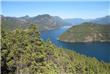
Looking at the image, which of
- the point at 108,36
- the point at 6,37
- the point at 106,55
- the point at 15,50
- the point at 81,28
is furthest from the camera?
the point at 81,28

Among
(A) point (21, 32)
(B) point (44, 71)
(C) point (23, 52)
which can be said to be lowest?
(B) point (44, 71)

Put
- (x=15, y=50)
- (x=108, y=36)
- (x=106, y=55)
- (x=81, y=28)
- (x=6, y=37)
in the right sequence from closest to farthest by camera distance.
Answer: (x=15, y=50) < (x=6, y=37) < (x=106, y=55) < (x=108, y=36) < (x=81, y=28)

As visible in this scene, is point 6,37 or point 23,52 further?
point 6,37

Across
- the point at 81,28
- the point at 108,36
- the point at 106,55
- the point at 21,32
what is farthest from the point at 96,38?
the point at 21,32

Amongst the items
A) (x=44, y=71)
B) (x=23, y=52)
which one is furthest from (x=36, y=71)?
(x=23, y=52)

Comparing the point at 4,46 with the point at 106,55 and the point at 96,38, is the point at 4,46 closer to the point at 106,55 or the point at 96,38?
the point at 106,55

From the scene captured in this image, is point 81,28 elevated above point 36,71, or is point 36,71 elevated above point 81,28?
point 36,71

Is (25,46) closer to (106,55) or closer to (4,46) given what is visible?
(4,46)
